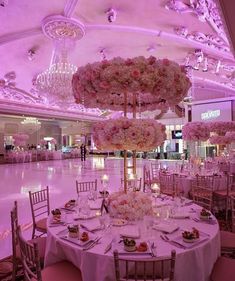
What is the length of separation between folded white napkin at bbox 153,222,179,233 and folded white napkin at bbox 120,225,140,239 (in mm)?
184

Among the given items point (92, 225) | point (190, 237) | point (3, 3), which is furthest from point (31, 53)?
point (190, 237)

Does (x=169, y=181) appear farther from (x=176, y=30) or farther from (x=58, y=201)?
(x=176, y=30)

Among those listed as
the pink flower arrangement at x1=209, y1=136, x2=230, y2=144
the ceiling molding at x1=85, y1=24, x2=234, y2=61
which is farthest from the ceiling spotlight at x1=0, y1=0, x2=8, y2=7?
the pink flower arrangement at x1=209, y1=136, x2=230, y2=144

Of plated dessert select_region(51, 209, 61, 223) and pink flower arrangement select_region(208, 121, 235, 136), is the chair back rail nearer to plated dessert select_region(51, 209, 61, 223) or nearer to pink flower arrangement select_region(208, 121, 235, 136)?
plated dessert select_region(51, 209, 61, 223)

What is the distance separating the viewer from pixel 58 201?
21.9 feet

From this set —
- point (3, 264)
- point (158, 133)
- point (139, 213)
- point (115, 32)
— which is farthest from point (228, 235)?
point (115, 32)

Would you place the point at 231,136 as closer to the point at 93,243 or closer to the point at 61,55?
the point at 61,55

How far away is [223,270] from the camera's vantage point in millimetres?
2189

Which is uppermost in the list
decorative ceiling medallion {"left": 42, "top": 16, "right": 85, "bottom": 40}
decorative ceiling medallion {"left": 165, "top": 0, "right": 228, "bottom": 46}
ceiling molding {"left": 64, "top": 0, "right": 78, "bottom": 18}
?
ceiling molding {"left": 64, "top": 0, "right": 78, "bottom": 18}

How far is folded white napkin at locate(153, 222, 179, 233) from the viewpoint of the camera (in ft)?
7.42

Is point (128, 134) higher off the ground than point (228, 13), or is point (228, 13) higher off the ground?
point (228, 13)

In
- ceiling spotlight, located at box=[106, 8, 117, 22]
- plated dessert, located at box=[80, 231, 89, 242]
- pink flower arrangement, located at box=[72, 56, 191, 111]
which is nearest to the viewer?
plated dessert, located at box=[80, 231, 89, 242]

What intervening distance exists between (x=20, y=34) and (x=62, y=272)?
19.0ft

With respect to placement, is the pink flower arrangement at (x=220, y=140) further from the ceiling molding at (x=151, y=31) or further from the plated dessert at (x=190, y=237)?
the plated dessert at (x=190, y=237)
